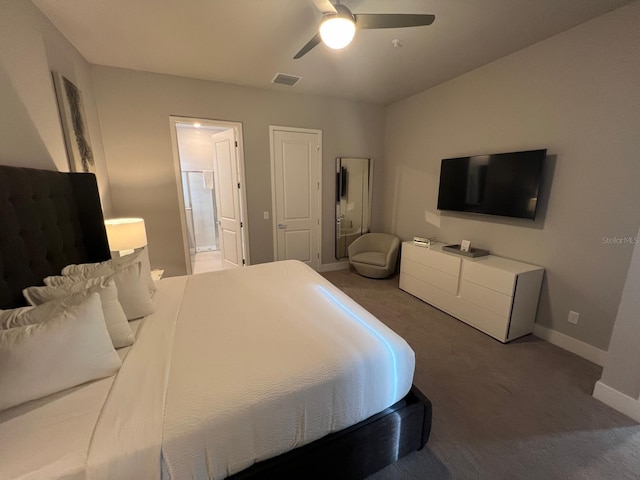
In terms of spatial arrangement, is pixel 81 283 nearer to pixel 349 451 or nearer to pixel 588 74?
pixel 349 451

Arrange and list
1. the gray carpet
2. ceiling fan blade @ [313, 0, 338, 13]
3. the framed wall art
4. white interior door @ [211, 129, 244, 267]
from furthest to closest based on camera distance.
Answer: white interior door @ [211, 129, 244, 267], the framed wall art, ceiling fan blade @ [313, 0, 338, 13], the gray carpet

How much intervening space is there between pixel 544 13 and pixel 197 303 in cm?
338

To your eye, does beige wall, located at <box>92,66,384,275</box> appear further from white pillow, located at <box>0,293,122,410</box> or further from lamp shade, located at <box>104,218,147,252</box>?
white pillow, located at <box>0,293,122,410</box>

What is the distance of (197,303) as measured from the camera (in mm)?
1837

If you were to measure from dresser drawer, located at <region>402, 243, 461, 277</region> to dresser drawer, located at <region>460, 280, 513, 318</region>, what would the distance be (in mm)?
188

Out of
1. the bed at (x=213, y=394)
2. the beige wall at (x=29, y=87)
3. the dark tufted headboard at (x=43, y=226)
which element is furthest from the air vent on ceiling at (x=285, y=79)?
the bed at (x=213, y=394)

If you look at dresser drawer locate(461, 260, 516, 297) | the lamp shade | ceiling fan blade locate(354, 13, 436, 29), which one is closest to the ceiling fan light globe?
ceiling fan blade locate(354, 13, 436, 29)

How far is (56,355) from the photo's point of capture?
3.30 feet

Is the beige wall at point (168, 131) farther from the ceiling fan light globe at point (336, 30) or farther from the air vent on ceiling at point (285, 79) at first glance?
the ceiling fan light globe at point (336, 30)

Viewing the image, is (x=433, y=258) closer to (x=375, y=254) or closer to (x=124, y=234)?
(x=375, y=254)

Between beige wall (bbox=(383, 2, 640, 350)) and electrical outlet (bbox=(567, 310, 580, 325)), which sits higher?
beige wall (bbox=(383, 2, 640, 350))

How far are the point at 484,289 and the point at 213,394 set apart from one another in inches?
102

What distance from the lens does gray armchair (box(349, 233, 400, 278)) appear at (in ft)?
13.0

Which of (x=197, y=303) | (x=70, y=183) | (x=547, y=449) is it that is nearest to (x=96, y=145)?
(x=70, y=183)
